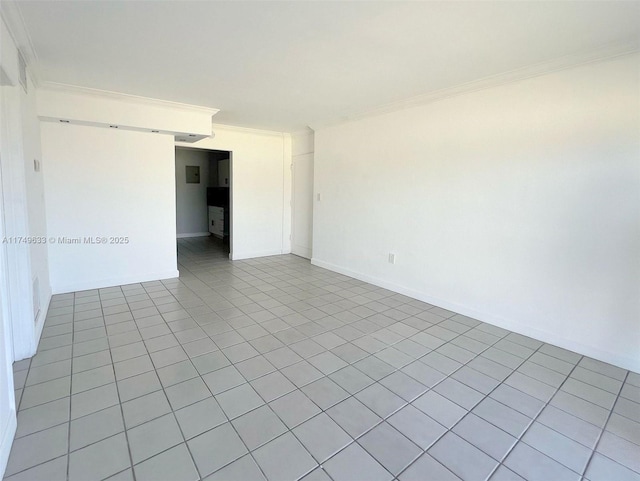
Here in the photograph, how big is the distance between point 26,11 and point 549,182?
162 inches

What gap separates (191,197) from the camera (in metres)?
8.61

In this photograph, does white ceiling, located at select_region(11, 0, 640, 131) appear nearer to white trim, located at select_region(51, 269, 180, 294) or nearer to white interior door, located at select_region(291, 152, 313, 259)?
white trim, located at select_region(51, 269, 180, 294)

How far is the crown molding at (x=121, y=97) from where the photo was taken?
3.47m

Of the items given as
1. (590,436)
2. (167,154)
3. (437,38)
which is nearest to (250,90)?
(167,154)

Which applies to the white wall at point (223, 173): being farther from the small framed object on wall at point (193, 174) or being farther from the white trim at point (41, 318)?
the white trim at point (41, 318)

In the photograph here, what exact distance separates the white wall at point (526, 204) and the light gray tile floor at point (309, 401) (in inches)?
13.9

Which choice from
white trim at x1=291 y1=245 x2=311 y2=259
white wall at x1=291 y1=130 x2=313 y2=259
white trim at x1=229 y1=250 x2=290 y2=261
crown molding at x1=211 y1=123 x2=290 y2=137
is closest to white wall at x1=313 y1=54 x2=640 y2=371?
white wall at x1=291 y1=130 x2=313 y2=259

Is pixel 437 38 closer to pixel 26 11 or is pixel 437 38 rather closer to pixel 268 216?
pixel 26 11

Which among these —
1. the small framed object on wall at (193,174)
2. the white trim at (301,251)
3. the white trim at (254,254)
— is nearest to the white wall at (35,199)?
the white trim at (254,254)

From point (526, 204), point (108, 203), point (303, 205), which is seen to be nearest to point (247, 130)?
point (303, 205)

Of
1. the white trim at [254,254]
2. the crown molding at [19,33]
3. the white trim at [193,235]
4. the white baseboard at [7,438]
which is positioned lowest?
the white baseboard at [7,438]

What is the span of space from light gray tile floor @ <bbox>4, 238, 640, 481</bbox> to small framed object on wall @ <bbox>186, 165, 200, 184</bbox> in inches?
219

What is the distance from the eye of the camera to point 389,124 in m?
4.23

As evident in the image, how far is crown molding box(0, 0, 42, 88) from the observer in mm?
2042
